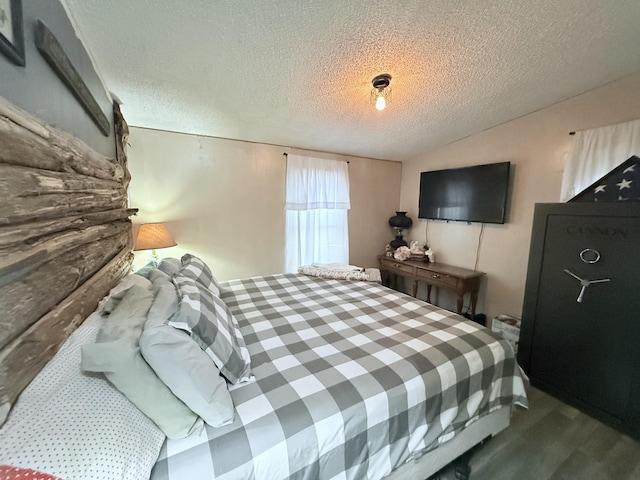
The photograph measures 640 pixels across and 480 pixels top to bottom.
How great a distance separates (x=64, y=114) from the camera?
1076mm

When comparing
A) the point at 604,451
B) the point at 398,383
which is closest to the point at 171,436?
the point at 398,383

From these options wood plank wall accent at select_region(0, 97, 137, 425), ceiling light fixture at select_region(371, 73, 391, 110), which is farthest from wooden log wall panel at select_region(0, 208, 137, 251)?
ceiling light fixture at select_region(371, 73, 391, 110)

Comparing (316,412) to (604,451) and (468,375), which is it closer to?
(468,375)

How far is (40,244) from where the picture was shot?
29.5 inches

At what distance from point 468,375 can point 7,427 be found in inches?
63.2

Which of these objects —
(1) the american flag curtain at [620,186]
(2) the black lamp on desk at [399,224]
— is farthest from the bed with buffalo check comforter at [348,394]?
(2) the black lamp on desk at [399,224]

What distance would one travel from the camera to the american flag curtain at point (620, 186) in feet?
5.32

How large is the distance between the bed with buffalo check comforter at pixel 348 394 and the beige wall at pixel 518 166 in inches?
66.5

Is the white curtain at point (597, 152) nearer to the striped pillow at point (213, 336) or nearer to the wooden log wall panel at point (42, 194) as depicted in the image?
the striped pillow at point (213, 336)

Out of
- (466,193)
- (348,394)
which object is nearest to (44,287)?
(348,394)

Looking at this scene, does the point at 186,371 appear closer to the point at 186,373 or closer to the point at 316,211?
the point at 186,373

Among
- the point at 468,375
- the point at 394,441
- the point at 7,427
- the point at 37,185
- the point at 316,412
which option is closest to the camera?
the point at 7,427

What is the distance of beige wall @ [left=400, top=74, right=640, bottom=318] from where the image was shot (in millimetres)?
2131

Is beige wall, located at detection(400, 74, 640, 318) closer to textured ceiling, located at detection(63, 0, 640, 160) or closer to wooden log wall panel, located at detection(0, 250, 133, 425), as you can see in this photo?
textured ceiling, located at detection(63, 0, 640, 160)
